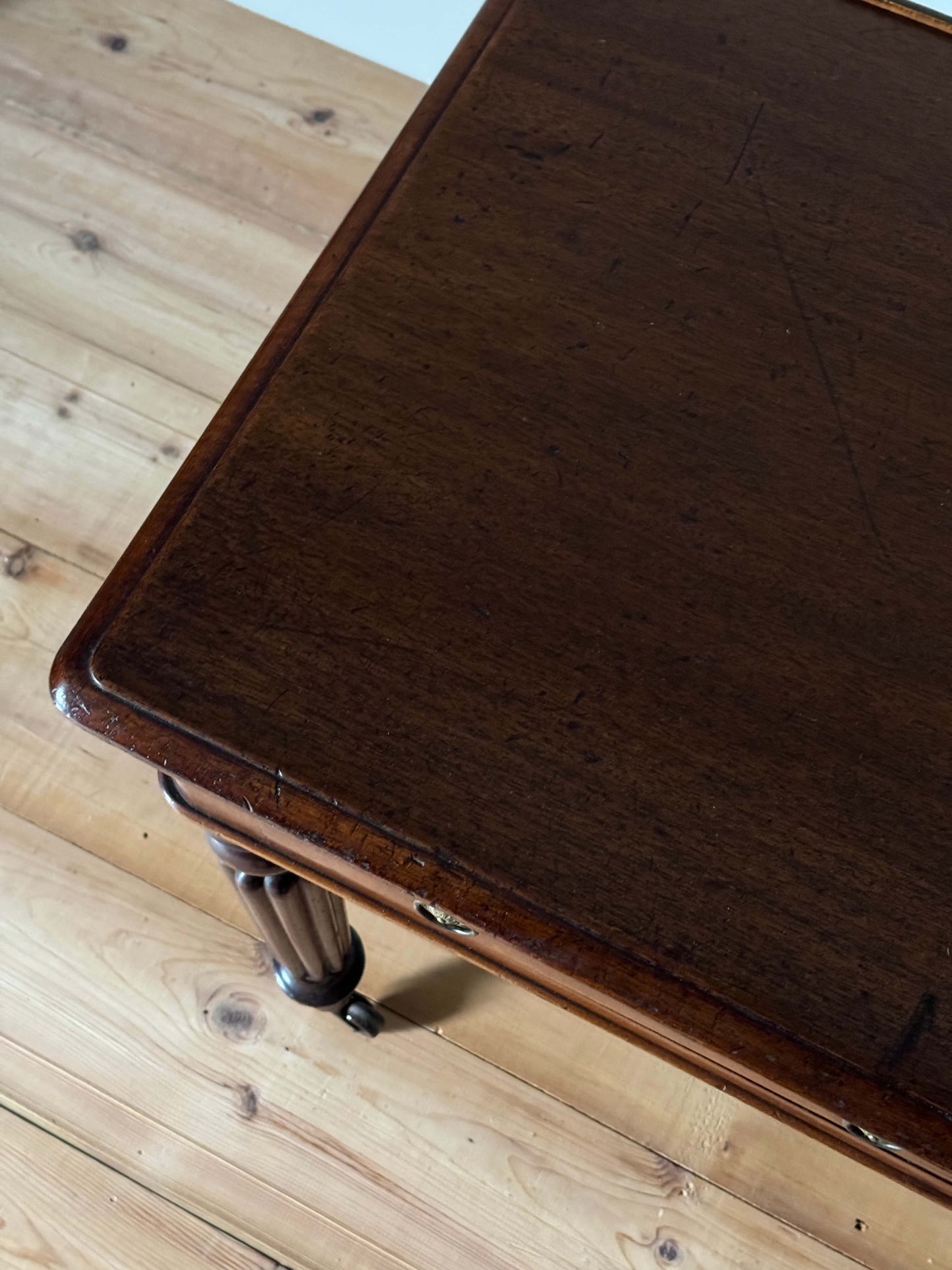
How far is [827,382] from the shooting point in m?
0.64

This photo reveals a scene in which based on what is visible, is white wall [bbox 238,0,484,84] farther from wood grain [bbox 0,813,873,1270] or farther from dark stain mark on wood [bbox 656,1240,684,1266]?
dark stain mark on wood [bbox 656,1240,684,1266]

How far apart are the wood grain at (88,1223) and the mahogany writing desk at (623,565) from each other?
436mm

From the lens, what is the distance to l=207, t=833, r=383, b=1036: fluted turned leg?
70 centimetres

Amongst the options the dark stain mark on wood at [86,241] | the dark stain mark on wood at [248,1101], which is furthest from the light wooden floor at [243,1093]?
the dark stain mark on wood at [86,241]

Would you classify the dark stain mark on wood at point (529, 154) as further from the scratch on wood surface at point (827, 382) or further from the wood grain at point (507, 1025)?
the wood grain at point (507, 1025)

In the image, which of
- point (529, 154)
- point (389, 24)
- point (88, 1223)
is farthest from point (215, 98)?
point (88, 1223)

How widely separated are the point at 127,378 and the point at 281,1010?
30.0 inches

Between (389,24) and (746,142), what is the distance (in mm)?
988

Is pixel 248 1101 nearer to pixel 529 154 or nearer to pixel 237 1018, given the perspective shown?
pixel 237 1018

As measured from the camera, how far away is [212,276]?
55.7 inches

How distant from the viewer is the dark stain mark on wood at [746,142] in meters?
0.70

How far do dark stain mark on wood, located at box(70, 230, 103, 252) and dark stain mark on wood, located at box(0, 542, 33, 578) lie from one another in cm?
43

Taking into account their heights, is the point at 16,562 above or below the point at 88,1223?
above

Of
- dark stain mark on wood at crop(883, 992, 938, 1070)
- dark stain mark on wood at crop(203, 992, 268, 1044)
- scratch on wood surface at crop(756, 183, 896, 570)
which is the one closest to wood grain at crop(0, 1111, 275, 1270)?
dark stain mark on wood at crop(203, 992, 268, 1044)
